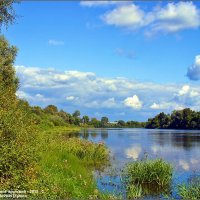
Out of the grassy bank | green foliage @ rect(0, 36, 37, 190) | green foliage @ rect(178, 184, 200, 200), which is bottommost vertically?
green foliage @ rect(178, 184, 200, 200)

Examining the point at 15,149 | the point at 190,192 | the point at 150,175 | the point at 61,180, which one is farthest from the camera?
the point at 150,175

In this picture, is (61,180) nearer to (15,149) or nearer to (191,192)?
(15,149)

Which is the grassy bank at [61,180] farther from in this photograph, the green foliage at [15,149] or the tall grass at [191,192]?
the tall grass at [191,192]

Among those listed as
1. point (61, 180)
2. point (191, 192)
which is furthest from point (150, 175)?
point (61, 180)

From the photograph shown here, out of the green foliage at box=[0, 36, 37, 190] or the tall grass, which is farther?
the tall grass

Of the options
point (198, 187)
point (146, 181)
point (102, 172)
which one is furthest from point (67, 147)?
point (198, 187)

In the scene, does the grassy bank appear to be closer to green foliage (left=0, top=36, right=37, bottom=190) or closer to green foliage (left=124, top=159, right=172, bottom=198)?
green foliage (left=0, top=36, right=37, bottom=190)

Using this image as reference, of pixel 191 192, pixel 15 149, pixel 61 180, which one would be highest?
pixel 15 149

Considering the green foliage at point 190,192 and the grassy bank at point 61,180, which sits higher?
the grassy bank at point 61,180

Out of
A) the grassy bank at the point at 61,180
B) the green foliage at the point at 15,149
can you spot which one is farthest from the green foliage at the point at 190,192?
the green foliage at the point at 15,149

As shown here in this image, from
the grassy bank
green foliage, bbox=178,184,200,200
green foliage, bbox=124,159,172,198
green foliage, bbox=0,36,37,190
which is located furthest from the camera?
green foliage, bbox=124,159,172,198

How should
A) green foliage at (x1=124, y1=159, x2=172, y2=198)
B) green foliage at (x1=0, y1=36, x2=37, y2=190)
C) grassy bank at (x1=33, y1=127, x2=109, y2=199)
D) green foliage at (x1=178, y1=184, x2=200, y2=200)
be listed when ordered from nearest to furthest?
green foliage at (x1=0, y1=36, x2=37, y2=190) → grassy bank at (x1=33, y1=127, x2=109, y2=199) → green foliage at (x1=178, y1=184, x2=200, y2=200) → green foliage at (x1=124, y1=159, x2=172, y2=198)

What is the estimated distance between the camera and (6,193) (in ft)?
47.1

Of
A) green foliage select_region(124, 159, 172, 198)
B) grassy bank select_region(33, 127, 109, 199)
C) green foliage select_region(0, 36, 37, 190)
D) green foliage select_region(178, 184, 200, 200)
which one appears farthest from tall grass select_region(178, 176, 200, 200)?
green foliage select_region(0, 36, 37, 190)
